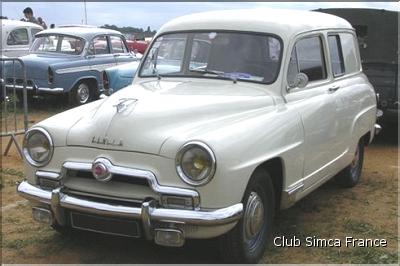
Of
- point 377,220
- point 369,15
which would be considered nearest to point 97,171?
point 377,220

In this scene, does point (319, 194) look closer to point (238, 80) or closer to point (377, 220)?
point (377, 220)

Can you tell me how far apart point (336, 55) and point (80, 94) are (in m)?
7.43

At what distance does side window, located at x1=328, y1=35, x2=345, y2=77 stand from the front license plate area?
2.79 m

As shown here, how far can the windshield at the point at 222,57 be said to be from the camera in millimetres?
4742

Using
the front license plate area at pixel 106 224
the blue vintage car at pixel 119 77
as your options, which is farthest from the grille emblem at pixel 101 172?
the blue vintage car at pixel 119 77

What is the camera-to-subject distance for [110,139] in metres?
3.87

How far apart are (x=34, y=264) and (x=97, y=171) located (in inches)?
36.6

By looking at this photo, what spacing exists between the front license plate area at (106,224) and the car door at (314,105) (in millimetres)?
1581

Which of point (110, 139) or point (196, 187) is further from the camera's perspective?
point (110, 139)

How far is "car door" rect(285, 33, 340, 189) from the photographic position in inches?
184

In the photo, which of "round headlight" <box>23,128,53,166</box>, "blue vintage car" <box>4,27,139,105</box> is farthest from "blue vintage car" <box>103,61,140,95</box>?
"round headlight" <box>23,128,53,166</box>

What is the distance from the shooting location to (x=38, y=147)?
4152 mm

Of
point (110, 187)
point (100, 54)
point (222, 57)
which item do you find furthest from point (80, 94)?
point (110, 187)

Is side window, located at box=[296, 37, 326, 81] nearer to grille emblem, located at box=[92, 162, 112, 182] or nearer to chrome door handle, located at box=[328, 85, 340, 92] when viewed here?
chrome door handle, located at box=[328, 85, 340, 92]
